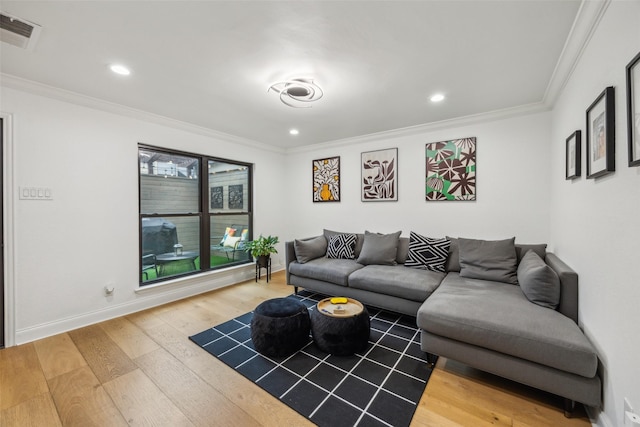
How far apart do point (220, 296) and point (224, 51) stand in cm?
305

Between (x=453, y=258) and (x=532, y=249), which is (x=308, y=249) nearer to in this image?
(x=453, y=258)

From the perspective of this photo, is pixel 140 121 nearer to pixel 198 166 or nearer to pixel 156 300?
pixel 198 166

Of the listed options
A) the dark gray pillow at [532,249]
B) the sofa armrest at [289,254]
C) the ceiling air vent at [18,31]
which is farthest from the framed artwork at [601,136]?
the ceiling air vent at [18,31]

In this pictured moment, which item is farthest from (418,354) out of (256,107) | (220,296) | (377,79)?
(256,107)

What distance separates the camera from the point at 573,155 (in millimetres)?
2035

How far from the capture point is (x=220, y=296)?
12.0 ft

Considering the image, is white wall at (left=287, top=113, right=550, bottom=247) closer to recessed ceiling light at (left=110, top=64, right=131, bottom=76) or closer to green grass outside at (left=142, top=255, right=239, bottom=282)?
green grass outside at (left=142, top=255, right=239, bottom=282)

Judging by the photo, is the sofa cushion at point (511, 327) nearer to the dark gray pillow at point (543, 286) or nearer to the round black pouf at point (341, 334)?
the dark gray pillow at point (543, 286)

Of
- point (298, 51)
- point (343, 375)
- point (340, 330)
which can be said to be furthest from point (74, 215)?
point (343, 375)

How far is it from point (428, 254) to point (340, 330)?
164 centimetres

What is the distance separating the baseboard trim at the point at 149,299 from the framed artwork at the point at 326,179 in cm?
183

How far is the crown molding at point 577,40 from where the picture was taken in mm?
1455

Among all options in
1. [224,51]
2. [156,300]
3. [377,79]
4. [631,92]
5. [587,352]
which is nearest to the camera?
[631,92]

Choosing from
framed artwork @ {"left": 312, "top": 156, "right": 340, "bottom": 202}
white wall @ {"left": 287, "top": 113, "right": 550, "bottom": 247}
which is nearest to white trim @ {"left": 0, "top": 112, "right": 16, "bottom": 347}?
framed artwork @ {"left": 312, "top": 156, "right": 340, "bottom": 202}
